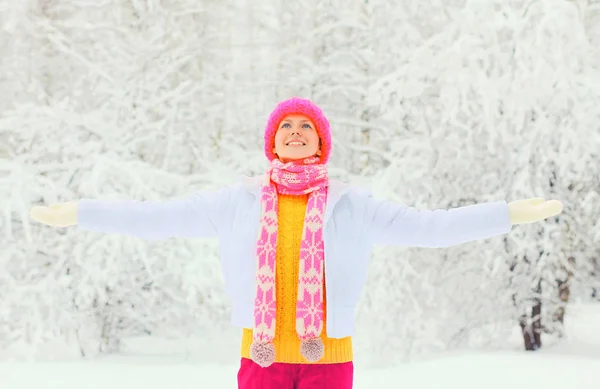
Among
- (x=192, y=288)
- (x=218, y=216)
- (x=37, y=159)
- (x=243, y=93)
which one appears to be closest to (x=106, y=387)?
(x=192, y=288)

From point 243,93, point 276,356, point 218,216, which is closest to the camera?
point 276,356

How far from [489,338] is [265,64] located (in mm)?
3422

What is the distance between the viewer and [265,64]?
22.4 feet

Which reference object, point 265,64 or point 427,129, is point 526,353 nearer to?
point 427,129

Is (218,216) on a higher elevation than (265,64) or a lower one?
lower

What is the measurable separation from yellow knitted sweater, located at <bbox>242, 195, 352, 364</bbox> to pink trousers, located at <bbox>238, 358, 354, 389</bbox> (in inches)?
0.8

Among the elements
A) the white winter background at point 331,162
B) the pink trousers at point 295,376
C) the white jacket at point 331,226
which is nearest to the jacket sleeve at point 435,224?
the white jacket at point 331,226

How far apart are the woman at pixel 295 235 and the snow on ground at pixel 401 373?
325 cm

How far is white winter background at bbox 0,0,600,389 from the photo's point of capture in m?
5.89

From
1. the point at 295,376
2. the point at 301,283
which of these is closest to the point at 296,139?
the point at 301,283

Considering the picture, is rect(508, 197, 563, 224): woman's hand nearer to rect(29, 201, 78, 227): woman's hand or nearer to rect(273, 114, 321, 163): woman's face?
rect(273, 114, 321, 163): woman's face

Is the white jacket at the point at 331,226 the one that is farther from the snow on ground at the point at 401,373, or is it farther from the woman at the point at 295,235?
the snow on ground at the point at 401,373

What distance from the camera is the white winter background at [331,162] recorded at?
589cm

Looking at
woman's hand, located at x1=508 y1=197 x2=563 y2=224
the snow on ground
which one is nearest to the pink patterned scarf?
woman's hand, located at x1=508 y1=197 x2=563 y2=224
